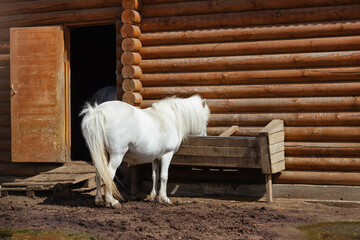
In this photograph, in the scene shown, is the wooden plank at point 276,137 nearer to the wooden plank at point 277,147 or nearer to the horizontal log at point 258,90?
the wooden plank at point 277,147

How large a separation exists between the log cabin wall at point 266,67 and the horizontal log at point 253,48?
2 centimetres

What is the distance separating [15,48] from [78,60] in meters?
3.44

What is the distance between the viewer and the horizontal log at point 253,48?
24.9 ft

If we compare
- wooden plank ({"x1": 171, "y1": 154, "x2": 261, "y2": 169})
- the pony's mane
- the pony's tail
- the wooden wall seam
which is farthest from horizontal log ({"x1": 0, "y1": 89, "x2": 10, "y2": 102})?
wooden plank ({"x1": 171, "y1": 154, "x2": 261, "y2": 169})

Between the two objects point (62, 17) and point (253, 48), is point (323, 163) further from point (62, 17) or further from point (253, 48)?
Answer: point (62, 17)

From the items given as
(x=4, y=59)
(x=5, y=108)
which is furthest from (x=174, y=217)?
(x=4, y=59)

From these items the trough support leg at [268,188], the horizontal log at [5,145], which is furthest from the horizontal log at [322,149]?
the horizontal log at [5,145]

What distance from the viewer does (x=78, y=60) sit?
476 inches

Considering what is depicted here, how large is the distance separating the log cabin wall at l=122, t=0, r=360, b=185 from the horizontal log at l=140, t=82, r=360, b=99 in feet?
0.05

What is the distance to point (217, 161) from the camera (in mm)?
7422

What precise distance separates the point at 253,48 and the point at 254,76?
0.46 meters

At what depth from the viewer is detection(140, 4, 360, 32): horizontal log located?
758 centimetres

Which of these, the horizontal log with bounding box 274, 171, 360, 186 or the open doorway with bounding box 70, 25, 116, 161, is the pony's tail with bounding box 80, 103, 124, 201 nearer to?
the horizontal log with bounding box 274, 171, 360, 186

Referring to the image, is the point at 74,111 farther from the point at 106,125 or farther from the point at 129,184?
the point at 106,125
